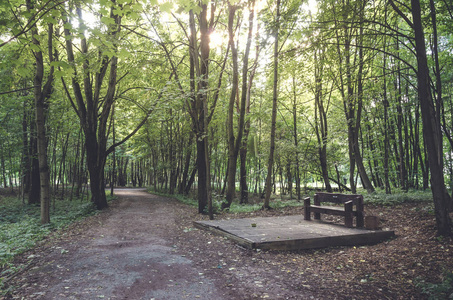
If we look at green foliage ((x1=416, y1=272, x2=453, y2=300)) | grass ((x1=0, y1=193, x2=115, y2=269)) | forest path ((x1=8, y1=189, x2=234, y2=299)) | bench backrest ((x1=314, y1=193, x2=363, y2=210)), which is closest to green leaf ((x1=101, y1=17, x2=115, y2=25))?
forest path ((x1=8, y1=189, x2=234, y2=299))

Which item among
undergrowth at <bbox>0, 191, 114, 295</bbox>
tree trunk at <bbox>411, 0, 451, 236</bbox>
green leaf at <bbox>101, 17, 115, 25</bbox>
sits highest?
green leaf at <bbox>101, 17, 115, 25</bbox>

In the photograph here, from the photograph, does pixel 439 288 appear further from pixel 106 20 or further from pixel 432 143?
pixel 106 20

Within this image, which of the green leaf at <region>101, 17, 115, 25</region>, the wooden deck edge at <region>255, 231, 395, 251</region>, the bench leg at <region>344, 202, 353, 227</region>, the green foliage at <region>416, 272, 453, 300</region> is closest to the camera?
the green foliage at <region>416, 272, 453, 300</region>

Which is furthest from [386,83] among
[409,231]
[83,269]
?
[83,269]

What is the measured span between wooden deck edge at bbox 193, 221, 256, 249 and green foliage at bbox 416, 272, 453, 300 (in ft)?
8.93

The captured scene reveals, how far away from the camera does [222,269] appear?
452 centimetres

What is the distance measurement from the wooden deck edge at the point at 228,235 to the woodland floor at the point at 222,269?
134 mm

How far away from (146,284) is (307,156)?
1241cm

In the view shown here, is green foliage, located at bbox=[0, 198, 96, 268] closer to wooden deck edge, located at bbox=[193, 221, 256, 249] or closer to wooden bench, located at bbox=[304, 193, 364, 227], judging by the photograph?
wooden deck edge, located at bbox=[193, 221, 256, 249]

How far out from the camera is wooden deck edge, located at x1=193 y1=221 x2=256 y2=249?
548 centimetres

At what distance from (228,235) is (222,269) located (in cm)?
196

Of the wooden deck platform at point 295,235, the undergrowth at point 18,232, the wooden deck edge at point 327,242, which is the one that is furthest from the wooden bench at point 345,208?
the undergrowth at point 18,232

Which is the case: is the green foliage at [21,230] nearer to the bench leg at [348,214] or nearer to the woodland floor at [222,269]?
the woodland floor at [222,269]

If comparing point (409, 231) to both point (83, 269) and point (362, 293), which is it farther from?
point (83, 269)
